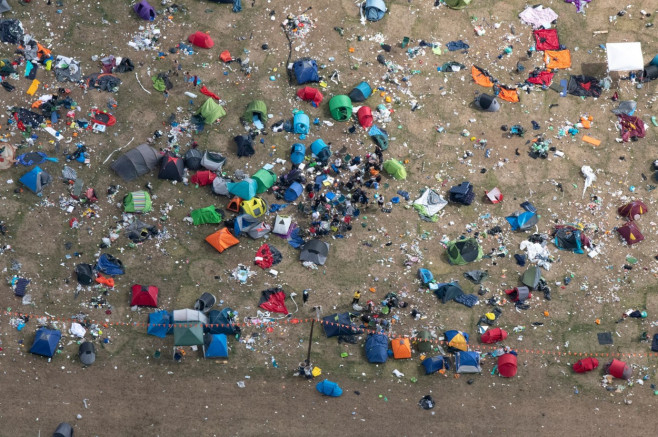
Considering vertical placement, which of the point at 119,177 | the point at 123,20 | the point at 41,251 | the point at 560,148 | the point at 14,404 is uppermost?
the point at 123,20

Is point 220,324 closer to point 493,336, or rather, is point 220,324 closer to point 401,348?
point 401,348

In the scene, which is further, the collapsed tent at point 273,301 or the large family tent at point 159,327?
the collapsed tent at point 273,301

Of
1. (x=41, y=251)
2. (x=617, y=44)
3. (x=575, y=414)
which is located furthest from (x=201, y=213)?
(x=617, y=44)

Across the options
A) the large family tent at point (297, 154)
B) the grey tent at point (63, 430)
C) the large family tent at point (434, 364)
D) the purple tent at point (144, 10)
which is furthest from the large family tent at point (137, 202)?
the large family tent at point (434, 364)

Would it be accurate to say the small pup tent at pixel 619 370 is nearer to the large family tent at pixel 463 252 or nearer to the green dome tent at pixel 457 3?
the large family tent at pixel 463 252

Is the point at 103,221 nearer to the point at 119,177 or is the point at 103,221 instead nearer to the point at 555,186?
the point at 119,177

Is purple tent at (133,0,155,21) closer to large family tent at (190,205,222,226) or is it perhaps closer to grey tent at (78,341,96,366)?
large family tent at (190,205,222,226)
